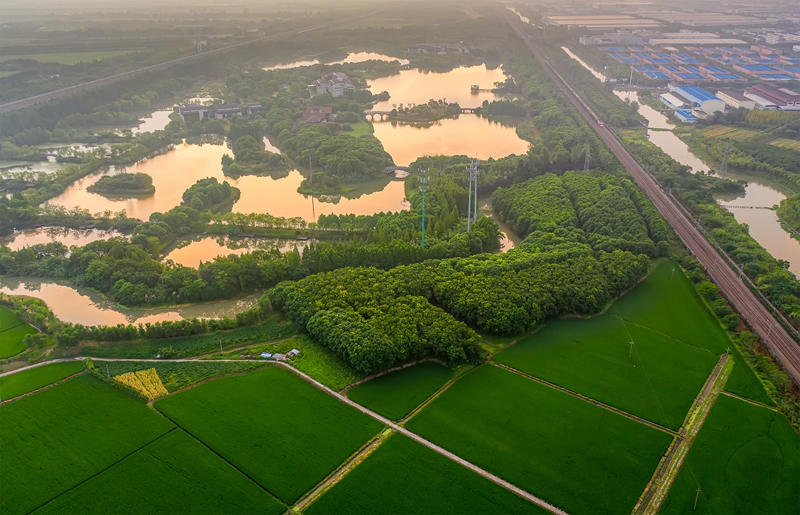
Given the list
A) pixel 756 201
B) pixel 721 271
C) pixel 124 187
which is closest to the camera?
pixel 721 271

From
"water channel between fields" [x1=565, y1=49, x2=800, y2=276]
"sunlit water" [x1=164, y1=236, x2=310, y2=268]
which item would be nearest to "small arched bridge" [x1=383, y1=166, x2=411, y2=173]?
"sunlit water" [x1=164, y1=236, x2=310, y2=268]

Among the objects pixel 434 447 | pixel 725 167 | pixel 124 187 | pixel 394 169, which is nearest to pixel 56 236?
pixel 124 187

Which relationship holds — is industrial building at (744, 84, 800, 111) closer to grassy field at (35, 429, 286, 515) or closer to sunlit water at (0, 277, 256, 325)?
sunlit water at (0, 277, 256, 325)

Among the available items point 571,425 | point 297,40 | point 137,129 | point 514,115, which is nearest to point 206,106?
point 137,129

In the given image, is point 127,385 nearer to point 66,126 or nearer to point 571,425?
point 571,425

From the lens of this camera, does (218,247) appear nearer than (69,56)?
Yes

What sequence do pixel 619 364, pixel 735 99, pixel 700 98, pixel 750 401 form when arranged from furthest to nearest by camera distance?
1. pixel 700 98
2. pixel 735 99
3. pixel 619 364
4. pixel 750 401

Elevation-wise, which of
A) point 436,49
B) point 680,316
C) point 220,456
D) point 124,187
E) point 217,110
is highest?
point 436,49

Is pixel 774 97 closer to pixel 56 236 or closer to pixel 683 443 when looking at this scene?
pixel 683 443
